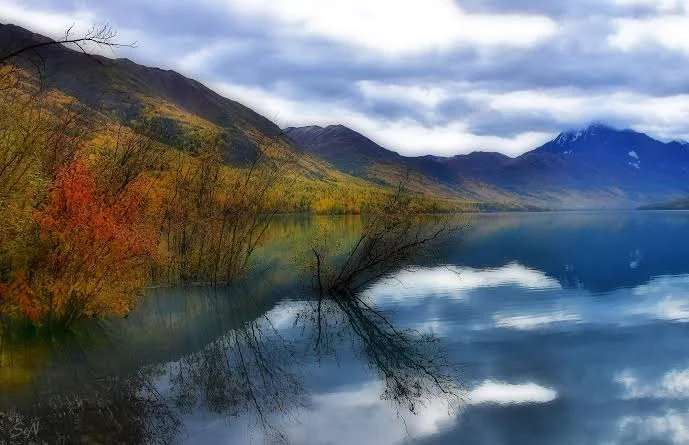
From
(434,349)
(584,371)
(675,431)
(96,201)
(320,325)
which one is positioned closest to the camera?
(675,431)

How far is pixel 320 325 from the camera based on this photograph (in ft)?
104

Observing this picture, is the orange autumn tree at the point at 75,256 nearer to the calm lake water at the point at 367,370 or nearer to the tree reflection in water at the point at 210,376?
the calm lake water at the point at 367,370

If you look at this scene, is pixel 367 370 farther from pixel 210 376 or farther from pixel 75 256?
pixel 75 256

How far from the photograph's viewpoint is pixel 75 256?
27.2 meters

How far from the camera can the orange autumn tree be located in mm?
26375

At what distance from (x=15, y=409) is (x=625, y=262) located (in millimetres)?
58650

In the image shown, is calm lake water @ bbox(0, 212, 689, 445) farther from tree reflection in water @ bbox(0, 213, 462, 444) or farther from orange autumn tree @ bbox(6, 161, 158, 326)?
orange autumn tree @ bbox(6, 161, 158, 326)

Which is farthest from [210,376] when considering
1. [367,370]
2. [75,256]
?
[75,256]

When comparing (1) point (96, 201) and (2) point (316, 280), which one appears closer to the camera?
(1) point (96, 201)

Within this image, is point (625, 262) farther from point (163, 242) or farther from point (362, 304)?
point (163, 242)

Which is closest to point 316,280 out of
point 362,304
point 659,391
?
point 362,304

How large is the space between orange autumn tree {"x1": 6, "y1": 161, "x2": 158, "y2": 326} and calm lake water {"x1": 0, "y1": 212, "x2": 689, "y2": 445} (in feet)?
5.69

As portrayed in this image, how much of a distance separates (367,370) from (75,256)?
537 inches

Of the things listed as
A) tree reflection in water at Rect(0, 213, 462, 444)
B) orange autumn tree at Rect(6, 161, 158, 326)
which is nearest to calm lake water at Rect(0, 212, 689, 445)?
tree reflection in water at Rect(0, 213, 462, 444)
